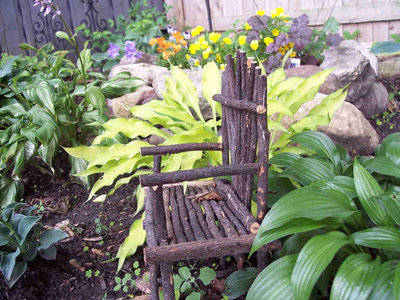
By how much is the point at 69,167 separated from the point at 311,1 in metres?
3.64

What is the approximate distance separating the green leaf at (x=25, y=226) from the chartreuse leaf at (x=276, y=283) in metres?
1.19

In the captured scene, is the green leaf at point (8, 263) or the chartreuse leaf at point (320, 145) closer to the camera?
the green leaf at point (8, 263)

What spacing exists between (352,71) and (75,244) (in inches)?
114

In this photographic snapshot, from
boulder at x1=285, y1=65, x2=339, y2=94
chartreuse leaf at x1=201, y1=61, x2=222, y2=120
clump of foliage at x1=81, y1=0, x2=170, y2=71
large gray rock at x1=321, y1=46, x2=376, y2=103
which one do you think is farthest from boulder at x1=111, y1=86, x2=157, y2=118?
large gray rock at x1=321, y1=46, x2=376, y2=103

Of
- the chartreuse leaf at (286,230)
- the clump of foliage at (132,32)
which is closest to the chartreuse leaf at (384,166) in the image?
the chartreuse leaf at (286,230)

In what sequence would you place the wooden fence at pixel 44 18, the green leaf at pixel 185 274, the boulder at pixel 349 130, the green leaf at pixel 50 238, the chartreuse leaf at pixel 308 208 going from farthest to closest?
the wooden fence at pixel 44 18 → the boulder at pixel 349 130 → the green leaf at pixel 50 238 → the green leaf at pixel 185 274 → the chartreuse leaf at pixel 308 208

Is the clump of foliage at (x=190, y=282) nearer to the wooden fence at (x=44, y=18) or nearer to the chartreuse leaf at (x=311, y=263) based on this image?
the chartreuse leaf at (x=311, y=263)

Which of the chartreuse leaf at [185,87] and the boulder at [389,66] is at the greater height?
the chartreuse leaf at [185,87]

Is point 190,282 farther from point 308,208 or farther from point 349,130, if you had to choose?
point 349,130

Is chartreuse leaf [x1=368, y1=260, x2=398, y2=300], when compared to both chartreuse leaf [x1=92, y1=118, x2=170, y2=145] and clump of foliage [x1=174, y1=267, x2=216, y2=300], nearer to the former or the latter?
clump of foliage [x1=174, y1=267, x2=216, y2=300]

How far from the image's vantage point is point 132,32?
535 centimetres

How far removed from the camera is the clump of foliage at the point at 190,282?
6.17 ft

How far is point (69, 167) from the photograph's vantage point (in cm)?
329

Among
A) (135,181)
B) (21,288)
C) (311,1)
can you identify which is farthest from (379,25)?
(21,288)
